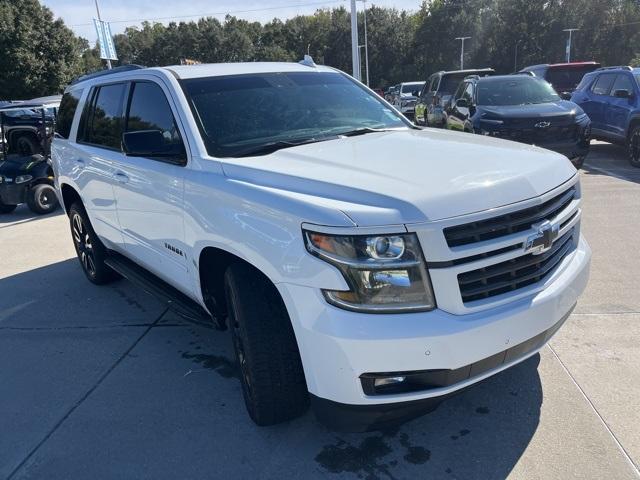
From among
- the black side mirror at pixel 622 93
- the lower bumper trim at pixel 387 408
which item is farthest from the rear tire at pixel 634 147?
the lower bumper trim at pixel 387 408

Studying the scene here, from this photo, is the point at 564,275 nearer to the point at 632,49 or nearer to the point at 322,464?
the point at 322,464

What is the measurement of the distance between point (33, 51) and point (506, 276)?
3856 cm

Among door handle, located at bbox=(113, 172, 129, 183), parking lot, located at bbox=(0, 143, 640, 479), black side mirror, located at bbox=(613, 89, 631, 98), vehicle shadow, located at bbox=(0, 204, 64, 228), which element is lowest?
vehicle shadow, located at bbox=(0, 204, 64, 228)

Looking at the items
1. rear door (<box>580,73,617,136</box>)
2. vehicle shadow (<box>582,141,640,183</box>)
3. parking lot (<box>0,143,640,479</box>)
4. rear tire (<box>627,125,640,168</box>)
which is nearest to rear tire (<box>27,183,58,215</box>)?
parking lot (<box>0,143,640,479</box>)

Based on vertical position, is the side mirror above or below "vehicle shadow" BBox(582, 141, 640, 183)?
above

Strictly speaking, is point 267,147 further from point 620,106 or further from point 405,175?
point 620,106

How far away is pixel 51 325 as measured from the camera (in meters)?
4.76

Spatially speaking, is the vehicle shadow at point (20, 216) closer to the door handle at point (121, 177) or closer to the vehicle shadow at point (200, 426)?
the vehicle shadow at point (200, 426)

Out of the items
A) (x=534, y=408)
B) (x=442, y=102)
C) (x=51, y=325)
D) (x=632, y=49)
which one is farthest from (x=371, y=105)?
(x=632, y=49)

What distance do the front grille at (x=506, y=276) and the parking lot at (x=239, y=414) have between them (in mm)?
872

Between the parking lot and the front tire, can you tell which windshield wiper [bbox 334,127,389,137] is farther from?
the front tire

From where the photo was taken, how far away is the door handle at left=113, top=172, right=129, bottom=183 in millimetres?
4070

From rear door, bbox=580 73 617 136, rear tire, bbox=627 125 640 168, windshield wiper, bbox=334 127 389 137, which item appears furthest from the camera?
rear door, bbox=580 73 617 136

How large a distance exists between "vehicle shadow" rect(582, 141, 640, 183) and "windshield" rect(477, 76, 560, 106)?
152 cm
